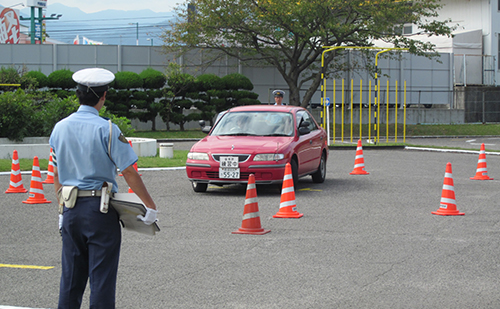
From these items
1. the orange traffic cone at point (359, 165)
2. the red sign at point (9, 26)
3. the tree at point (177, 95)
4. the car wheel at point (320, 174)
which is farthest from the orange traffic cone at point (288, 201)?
the red sign at point (9, 26)

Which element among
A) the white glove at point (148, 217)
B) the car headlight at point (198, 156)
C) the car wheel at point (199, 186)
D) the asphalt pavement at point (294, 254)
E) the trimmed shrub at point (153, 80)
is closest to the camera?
the white glove at point (148, 217)

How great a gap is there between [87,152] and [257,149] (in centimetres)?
792

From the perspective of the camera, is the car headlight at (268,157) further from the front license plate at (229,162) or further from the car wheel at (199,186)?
the car wheel at (199,186)

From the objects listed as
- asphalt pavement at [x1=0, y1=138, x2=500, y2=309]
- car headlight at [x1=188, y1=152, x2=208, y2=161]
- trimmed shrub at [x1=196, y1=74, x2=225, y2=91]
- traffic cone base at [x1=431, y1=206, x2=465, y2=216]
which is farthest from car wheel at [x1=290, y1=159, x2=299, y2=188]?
trimmed shrub at [x1=196, y1=74, x2=225, y2=91]

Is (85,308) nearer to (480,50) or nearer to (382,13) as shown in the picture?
(382,13)

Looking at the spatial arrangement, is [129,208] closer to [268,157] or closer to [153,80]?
[268,157]

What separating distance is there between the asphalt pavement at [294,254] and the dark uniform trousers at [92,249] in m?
1.30

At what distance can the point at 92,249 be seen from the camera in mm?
3934

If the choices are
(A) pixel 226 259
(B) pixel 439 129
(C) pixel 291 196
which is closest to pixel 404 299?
(A) pixel 226 259

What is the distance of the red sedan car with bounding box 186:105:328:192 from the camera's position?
11711 mm

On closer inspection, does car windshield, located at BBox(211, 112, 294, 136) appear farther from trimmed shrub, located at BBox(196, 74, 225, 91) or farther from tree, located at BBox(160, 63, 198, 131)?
trimmed shrub, located at BBox(196, 74, 225, 91)

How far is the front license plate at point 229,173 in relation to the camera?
1166 cm

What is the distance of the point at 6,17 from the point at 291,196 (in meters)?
64.8

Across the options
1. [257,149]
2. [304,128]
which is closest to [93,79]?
[257,149]
